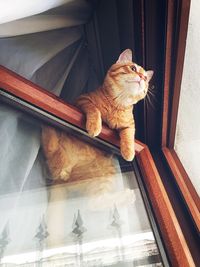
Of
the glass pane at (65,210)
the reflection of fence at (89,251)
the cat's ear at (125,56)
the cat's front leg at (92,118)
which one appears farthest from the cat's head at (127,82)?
the reflection of fence at (89,251)

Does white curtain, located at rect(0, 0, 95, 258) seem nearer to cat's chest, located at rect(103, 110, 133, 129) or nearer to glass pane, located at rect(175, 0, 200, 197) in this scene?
cat's chest, located at rect(103, 110, 133, 129)

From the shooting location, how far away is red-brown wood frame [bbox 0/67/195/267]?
0.62 meters

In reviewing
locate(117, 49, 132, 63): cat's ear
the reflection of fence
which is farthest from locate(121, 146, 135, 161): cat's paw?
locate(117, 49, 132, 63): cat's ear

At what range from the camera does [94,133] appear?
749mm

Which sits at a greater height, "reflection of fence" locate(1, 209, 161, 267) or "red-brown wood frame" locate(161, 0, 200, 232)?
"red-brown wood frame" locate(161, 0, 200, 232)

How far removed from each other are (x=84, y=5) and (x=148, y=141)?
1.89 ft

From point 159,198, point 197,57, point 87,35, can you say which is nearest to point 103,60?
point 87,35

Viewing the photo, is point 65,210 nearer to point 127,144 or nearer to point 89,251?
point 89,251

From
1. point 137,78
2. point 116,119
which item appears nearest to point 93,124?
point 116,119

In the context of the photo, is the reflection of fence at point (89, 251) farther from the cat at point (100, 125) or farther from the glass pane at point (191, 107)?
the glass pane at point (191, 107)

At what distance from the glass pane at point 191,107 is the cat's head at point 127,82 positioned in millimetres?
166

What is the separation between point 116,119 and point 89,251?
0.42 m

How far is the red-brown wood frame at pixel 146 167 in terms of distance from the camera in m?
0.62

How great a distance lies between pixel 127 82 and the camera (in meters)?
0.88
